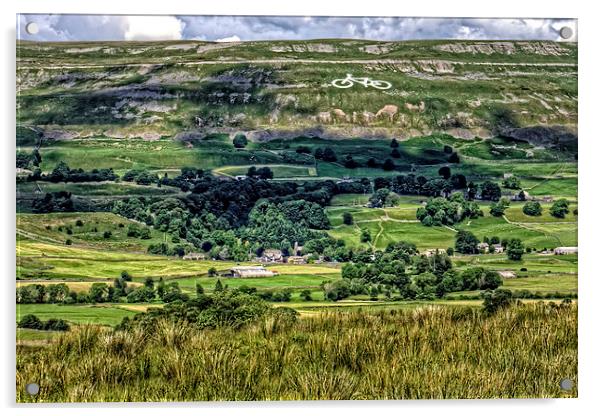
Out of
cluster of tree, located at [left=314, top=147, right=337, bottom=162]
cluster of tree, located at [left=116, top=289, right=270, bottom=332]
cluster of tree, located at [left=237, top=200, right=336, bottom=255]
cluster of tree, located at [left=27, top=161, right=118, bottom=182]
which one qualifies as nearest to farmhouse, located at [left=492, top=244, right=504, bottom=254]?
cluster of tree, located at [left=237, top=200, right=336, bottom=255]

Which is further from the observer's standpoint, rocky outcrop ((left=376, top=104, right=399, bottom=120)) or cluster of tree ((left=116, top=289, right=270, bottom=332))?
rocky outcrop ((left=376, top=104, right=399, bottom=120))

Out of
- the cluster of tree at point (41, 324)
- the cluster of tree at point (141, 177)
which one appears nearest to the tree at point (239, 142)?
the cluster of tree at point (141, 177)

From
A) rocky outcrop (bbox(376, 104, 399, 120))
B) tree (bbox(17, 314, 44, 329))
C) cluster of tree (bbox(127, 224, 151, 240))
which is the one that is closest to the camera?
tree (bbox(17, 314, 44, 329))

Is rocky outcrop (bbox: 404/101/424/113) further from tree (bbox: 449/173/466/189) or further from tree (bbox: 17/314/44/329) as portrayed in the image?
tree (bbox: 17/314/44/329)

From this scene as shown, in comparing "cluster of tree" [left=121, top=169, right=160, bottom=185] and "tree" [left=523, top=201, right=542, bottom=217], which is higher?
"cluster of tree" [left=121, top=169, right=160, bottom=185]

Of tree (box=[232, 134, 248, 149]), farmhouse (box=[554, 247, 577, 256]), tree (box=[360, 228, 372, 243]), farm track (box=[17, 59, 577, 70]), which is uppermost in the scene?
farm track (box=[17, 59, 577, 70])

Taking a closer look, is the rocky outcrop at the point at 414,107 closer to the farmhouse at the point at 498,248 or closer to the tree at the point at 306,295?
the farmhouse at the point at 498,248
